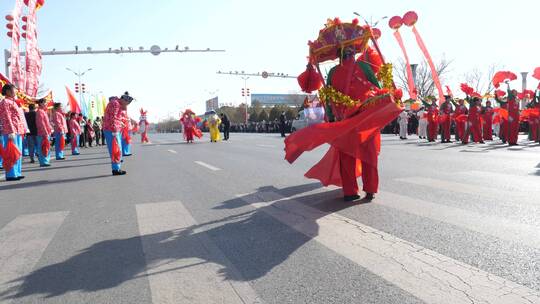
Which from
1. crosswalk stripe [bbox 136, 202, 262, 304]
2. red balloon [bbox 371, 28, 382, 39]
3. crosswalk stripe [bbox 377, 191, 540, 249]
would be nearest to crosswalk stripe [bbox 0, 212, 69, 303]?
crosswalk stripe [bbox 136, 202, 262, 304]

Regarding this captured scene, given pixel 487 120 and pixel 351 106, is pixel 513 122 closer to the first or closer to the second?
pixel 487 120

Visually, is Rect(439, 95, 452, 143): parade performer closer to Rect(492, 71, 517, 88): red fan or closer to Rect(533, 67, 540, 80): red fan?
Rect(492, 71, 517, 88): red fan

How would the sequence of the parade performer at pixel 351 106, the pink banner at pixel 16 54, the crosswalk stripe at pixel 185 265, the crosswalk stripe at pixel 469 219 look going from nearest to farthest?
the crosswalk stripe at pixel 185 265
the crosswalk stripe at pixel 469 219
the parade performer at pixel 351 106
the pink banner at pixel 16 54

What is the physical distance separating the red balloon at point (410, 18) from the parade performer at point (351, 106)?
1.48m

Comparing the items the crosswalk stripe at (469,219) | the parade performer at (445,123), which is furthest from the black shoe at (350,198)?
the parade performer at (445,123)

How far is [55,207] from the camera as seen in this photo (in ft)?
20.2

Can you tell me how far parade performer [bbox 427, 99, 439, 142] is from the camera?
2112 centimetres

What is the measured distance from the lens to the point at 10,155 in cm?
959

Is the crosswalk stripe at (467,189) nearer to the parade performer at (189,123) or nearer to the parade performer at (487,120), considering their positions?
the parade performer at (487,120)

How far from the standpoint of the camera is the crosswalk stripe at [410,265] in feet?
8.79

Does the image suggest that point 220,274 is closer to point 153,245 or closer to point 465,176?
point 153,245

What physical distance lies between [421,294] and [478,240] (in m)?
1.39

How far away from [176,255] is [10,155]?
25.5ft

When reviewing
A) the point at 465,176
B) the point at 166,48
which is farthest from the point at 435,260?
the point at 166,48
